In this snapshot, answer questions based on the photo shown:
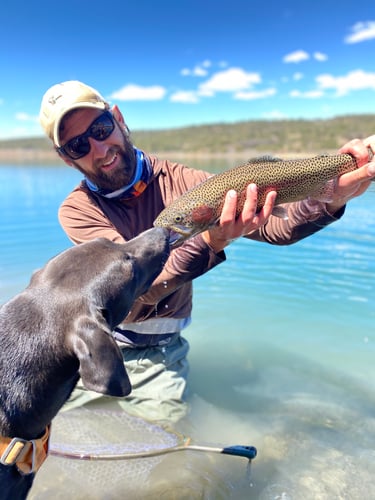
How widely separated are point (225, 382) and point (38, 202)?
20117 millimetres

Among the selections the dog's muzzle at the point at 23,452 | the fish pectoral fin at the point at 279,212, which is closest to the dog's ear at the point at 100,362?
the dog's muzzle at the point at 23,452

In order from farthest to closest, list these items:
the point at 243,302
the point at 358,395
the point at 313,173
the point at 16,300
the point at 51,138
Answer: the point at 243,302 → the point at 358,395 → the point at 51,138 → the point at 313,173 → the point at 16,300

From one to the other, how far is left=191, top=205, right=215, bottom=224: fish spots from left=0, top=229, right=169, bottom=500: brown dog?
2.45 ft

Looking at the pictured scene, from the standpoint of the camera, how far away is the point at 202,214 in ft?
10.9

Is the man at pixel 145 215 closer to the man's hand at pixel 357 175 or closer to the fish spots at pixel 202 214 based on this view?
Result: the man's hand at pixel 357 175

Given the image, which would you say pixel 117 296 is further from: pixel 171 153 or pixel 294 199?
pixel 171 153

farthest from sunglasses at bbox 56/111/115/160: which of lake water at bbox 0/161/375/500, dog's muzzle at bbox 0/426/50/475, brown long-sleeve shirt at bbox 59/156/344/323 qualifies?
lake water at bbox 0/161/375/500

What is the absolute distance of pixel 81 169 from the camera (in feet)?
14.1

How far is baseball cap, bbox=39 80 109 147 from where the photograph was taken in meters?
3.91

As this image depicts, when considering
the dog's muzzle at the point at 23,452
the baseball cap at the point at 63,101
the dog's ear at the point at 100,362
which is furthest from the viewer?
the baseball cap at the point at 63,101

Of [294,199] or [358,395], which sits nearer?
[294,199]

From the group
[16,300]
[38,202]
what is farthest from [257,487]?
[38,202]

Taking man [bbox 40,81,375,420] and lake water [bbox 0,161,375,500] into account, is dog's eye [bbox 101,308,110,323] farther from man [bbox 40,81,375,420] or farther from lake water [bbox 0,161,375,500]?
lake water [bbox 0,161,375,500]

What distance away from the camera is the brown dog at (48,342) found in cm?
244
